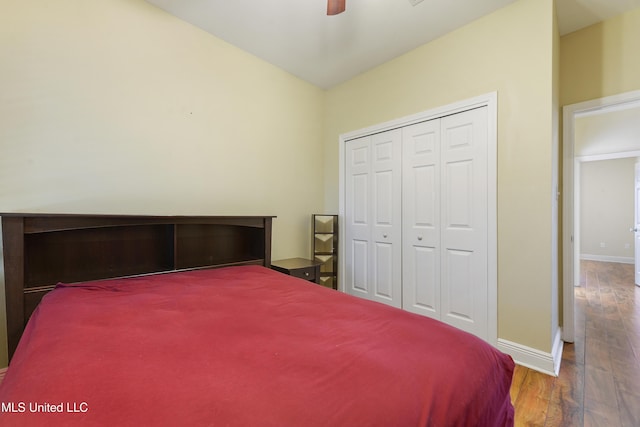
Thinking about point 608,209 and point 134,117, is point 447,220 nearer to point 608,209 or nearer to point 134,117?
point 134,117

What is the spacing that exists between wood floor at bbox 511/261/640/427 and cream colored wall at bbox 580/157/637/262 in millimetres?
4629

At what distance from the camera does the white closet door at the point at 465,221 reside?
2236 mm

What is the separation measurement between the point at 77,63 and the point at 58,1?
387 millimetres

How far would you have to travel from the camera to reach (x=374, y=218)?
3016 mm

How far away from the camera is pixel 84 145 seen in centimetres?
190

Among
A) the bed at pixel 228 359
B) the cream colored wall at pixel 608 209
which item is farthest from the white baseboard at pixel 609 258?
the bed at pixel 228 359

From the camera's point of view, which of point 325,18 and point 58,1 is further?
point 325,18

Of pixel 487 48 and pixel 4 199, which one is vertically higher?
pixel 487 48

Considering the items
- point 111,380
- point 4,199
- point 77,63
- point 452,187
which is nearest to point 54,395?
point 111,380

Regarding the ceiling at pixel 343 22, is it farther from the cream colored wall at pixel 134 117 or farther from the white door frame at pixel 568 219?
the white door frame at pixel 568 219

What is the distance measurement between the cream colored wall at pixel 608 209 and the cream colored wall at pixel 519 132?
245 inches

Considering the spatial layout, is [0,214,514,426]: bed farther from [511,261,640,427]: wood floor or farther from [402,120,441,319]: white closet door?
[402,120,441,319]: white closet door

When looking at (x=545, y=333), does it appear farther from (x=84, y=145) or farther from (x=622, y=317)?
(x=84, y=145)

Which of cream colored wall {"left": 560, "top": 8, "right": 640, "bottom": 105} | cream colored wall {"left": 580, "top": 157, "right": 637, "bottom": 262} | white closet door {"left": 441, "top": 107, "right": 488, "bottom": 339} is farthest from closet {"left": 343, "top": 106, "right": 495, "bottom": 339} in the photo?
cream colored wall {"left": 580, "top": 157, "right": 637, "bottom": 262}
